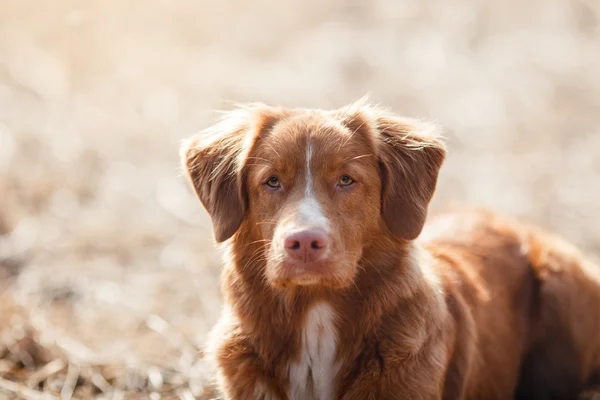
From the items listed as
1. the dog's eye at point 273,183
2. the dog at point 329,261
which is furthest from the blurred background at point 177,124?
the dog's eye at point 273,183

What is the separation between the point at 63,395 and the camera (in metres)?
5.52

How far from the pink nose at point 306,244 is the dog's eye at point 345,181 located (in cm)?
42

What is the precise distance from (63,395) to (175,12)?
10372mm

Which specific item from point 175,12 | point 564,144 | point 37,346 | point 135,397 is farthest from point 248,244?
point 175,12

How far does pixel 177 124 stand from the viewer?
452 inches

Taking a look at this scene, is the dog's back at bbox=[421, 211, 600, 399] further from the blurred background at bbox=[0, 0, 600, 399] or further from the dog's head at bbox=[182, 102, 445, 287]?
the blurred background at bbox=[0, 0, 600, 399]

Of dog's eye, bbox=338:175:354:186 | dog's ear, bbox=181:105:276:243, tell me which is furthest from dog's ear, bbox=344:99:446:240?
dog's ear, bbox=181:105:276:243

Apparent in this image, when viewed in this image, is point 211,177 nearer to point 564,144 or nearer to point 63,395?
point 63,395

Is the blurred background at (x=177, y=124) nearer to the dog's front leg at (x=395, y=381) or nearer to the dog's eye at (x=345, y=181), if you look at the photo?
the dog's front leg at (x=395, y=381)

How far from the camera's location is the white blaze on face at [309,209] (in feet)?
13.4

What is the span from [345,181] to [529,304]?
198 cm

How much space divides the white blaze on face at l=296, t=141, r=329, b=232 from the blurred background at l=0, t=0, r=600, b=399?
1787 millimetres

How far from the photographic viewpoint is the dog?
4309 mm

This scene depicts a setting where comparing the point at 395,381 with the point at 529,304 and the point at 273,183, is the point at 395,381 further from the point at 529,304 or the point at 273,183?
the point at 529,304
